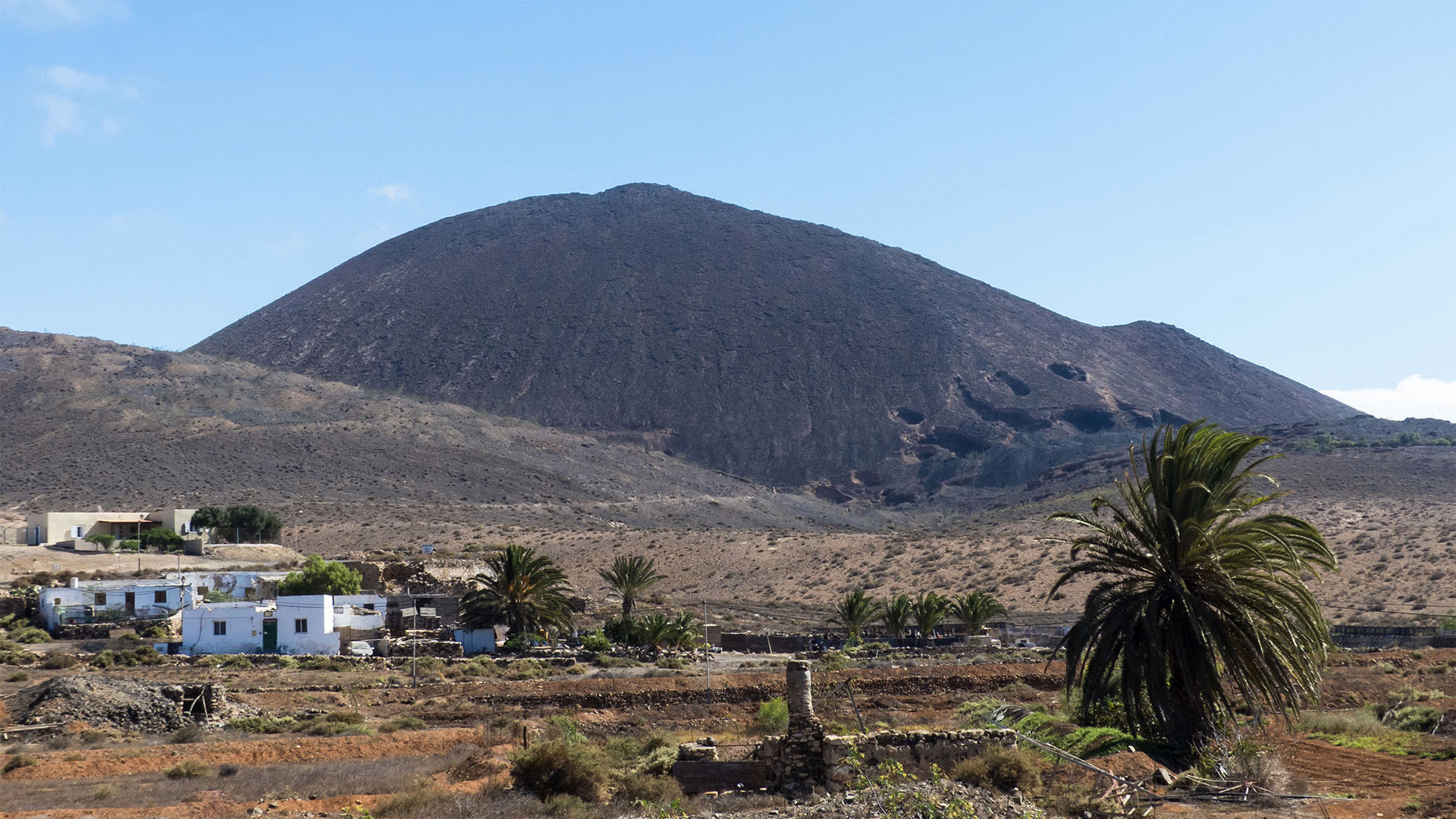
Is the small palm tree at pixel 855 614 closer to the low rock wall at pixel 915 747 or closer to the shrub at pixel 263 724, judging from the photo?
the shrub at pixel 263 724

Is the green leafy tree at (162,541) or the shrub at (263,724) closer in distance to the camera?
the shrub at (263,724)

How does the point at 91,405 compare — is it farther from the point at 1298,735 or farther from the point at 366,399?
the point at 1298,735

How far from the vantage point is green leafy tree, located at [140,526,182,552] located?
59469 mm

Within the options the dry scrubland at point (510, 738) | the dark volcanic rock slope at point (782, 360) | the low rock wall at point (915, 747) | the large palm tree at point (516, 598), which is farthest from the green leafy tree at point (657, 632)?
the dark volcanic rock slope at point (782, 360)

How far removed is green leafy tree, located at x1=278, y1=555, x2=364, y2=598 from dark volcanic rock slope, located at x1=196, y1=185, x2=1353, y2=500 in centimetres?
8874

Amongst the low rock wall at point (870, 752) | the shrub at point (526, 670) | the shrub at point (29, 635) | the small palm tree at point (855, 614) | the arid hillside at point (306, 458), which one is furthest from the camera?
the arid hillside at point (306, 458)

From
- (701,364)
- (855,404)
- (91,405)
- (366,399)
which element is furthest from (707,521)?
(701,364)

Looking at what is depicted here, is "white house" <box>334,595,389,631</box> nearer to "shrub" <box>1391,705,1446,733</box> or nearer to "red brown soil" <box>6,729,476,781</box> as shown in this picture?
"red brown soil" <box>6,729,476,781</box>

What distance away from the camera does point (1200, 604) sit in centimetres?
1692

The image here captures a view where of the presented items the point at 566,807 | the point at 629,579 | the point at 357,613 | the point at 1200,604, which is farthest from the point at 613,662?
the point at 1200,604

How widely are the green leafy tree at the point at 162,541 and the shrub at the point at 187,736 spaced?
38.3 m

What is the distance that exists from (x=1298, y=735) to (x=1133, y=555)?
5.73 m

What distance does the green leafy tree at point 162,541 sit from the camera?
5947 centimetres

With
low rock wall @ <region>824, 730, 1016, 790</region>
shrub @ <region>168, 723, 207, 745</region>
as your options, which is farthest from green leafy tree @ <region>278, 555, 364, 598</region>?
low rock wall @ <region>824, 730, 1016, 790</region>
